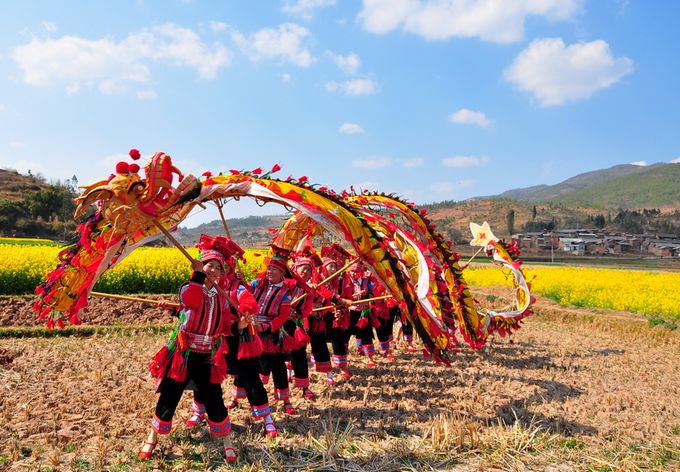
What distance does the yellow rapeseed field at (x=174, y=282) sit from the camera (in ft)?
44.0

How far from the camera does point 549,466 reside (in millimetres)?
4777

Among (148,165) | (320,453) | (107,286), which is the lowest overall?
(320,453)

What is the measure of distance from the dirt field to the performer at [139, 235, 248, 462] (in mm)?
293

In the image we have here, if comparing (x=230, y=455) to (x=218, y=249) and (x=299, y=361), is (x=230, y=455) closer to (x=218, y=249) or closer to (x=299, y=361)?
(x=218, y=249)

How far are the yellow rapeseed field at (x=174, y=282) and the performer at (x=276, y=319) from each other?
15.6ft

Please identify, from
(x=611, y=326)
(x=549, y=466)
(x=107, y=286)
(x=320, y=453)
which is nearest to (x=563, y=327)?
(x=611, y=326)

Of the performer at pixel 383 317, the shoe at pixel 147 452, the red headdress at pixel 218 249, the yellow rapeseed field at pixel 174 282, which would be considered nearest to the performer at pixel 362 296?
the performer at pixel 383 317

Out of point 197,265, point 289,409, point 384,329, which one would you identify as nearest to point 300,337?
point 289,409

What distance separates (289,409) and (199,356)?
5.68 feet

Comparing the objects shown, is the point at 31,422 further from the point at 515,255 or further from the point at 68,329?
the point at 515,255

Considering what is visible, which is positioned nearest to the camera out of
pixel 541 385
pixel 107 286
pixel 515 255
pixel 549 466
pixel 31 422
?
pixel 549 466

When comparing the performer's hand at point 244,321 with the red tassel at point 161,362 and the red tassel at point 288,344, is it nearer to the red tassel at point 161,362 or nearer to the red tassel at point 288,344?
the red tassel at point 161,362

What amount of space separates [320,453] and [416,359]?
4825 mm

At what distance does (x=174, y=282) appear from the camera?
49.3ft
